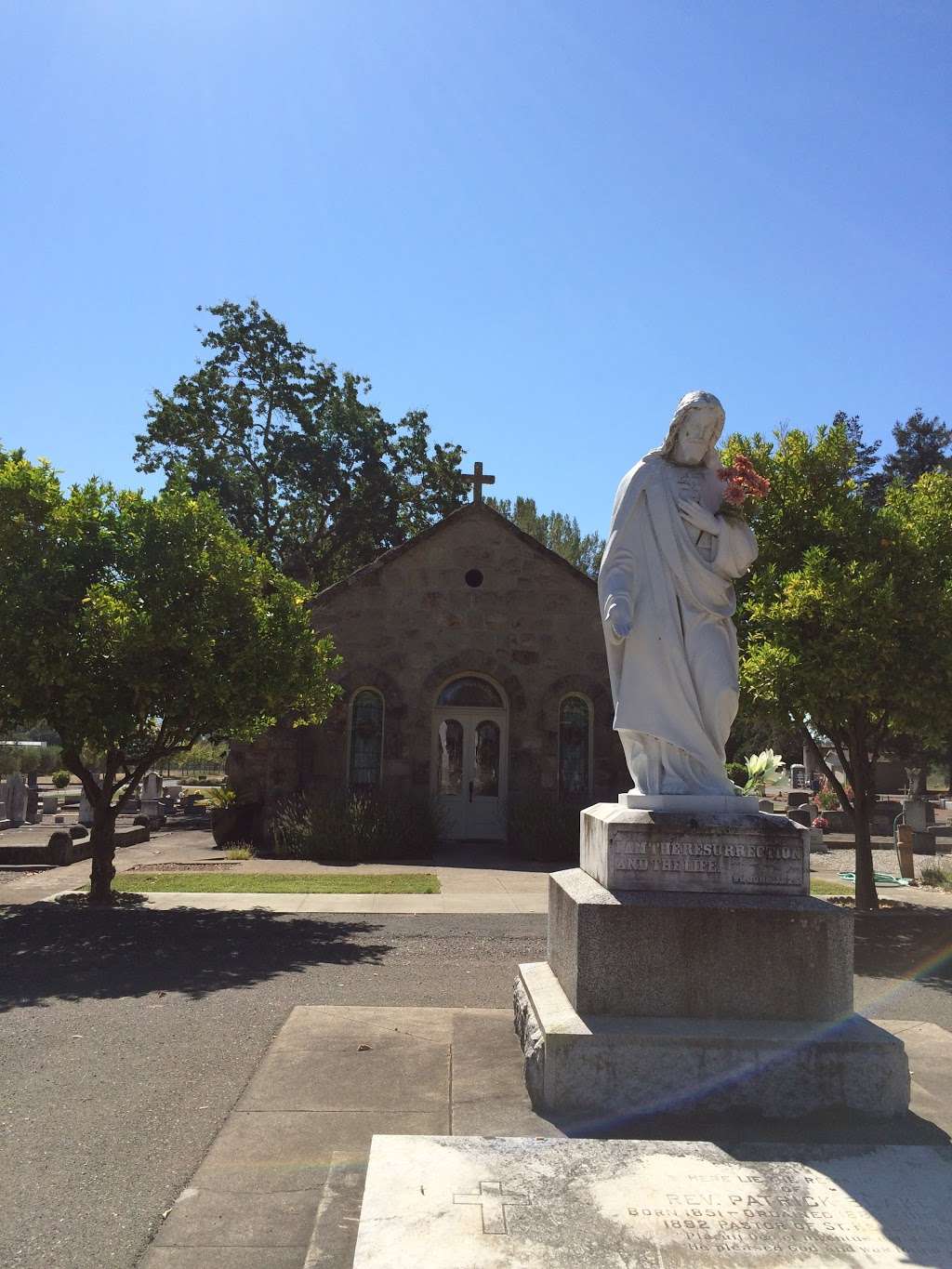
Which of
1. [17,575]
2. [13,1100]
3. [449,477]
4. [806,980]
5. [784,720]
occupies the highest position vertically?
[449,477]

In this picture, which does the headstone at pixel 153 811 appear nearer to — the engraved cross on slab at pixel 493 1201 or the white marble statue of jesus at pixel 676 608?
the white marble statue of jesus at pixel 676 608

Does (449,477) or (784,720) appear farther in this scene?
(449,477)

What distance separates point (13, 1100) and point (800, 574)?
848 centimetres

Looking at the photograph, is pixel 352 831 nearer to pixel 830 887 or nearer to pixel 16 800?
pixel 830 887

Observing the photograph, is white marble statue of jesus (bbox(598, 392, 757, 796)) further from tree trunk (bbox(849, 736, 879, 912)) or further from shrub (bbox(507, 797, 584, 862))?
shrub (bbox(507, 797, 584, 862))

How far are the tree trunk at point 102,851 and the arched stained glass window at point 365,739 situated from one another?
23.8 feet

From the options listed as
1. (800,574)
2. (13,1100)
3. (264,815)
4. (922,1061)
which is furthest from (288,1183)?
(264,815)

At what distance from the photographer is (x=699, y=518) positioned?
5.45 m

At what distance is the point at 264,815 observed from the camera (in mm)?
18297

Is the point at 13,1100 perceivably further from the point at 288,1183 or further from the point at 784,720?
the point at 784,720

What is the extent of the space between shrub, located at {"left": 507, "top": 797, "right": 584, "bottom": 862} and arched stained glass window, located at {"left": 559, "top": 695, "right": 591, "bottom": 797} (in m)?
1.08

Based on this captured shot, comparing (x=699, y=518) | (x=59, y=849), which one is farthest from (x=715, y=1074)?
(x=59, y=849)

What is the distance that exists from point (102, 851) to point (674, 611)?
9092mm

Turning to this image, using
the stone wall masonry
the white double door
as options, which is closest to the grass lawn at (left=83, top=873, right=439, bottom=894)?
the stone wall masonry
